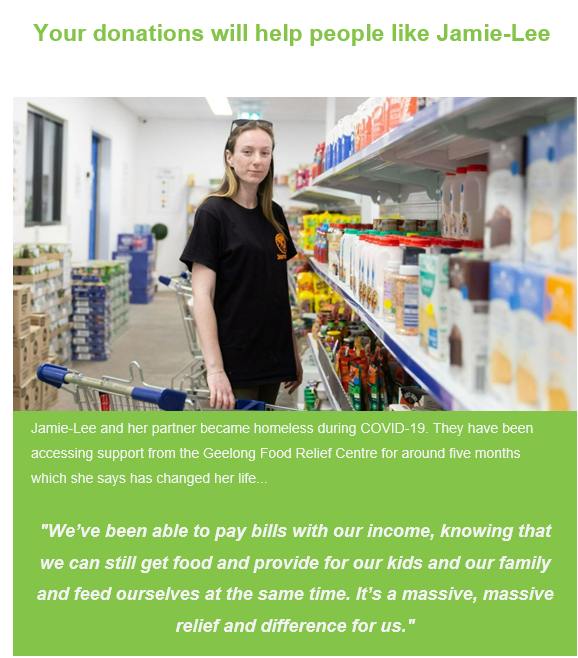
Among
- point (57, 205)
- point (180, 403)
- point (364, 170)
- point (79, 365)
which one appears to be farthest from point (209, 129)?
point (180, 403)

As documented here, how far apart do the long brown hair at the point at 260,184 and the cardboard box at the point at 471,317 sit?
1444 millimetres

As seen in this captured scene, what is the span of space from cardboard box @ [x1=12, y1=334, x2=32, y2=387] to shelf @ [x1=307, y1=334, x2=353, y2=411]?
189 centimetres

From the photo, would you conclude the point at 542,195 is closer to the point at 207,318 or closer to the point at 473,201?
the point at 473,201

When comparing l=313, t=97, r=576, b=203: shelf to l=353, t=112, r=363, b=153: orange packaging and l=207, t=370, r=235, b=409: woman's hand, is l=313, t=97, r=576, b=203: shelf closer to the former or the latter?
l=353, t=112, r=363, b=153: orange packaging

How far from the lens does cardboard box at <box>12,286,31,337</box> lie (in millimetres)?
4613

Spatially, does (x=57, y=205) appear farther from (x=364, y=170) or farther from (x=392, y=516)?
(x=392, y=516)

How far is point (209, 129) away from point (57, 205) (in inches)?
242

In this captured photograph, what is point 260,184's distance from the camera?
8.86ft

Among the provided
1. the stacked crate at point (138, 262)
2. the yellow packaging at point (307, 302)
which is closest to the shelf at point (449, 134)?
the yellow packaging at point (307, 302)

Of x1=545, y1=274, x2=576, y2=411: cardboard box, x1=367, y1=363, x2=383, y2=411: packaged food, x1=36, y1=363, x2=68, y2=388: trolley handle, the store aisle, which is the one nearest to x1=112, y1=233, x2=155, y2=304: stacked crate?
the store aisle

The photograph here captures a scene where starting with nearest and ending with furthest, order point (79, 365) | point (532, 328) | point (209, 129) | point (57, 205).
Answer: point (532, 328) → point (79, 365) → point (57, 205) → point (209, 129)

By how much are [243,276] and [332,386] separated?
3.22 ft

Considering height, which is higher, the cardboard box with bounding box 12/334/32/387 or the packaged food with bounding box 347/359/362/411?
the packaged food with bounding box 347/359/362/411
